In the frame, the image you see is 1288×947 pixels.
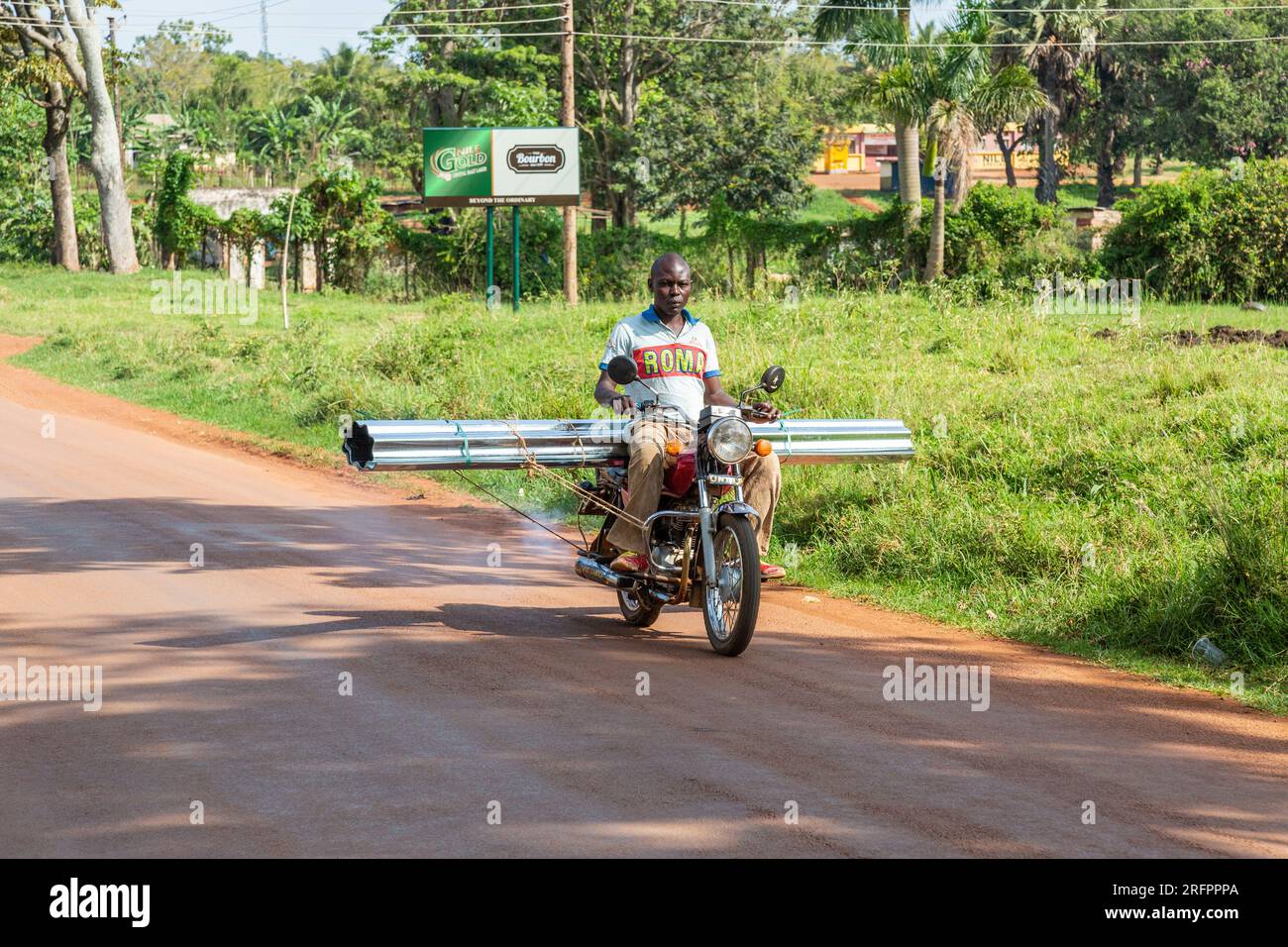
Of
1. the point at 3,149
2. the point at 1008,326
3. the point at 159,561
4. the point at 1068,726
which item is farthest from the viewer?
the point at 3,149

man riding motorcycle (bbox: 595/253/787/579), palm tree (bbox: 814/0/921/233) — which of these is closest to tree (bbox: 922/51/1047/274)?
palm tree (bbox: 814/0/921/233)

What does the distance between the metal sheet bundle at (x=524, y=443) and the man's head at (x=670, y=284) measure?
69 cm

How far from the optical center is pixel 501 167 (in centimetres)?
3091

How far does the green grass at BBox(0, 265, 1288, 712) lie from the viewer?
8555 millimetres

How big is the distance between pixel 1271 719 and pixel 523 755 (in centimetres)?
367

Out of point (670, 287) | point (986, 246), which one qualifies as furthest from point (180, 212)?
point (670, 287)

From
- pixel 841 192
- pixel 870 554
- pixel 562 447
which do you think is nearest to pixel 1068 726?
pixel 562 447

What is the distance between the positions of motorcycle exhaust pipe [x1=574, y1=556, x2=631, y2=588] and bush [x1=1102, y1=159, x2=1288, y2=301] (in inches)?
865

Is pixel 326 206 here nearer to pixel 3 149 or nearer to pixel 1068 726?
pixel 3 149

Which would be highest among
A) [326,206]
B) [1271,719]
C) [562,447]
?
[326,206]

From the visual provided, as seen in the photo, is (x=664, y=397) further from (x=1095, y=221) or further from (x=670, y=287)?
(x=1095, y=221)

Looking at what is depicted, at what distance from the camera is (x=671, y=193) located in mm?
42094

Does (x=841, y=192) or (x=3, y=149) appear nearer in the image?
(x=3, y=149)

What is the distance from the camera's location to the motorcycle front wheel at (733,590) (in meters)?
7.14
